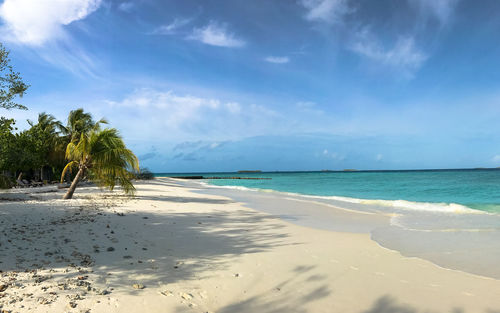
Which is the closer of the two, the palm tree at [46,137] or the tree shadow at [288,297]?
the tree shadow at [288,297]

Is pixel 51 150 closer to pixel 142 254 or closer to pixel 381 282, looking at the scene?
pixel 142 254

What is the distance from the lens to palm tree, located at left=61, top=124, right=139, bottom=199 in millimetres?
15992

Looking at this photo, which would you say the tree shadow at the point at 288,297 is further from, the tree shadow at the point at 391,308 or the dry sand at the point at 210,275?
the tree shadow at the point at 391,308

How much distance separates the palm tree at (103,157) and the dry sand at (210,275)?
25.8 feet

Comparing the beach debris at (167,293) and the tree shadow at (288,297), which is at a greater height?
the beach debris at (167,293)

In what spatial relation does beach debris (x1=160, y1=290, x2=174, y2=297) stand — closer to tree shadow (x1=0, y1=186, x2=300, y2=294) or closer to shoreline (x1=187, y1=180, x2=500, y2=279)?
tree shadow (x1=0, y1=186, x2=300, y2=294)

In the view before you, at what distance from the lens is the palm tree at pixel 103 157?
16.0 meters

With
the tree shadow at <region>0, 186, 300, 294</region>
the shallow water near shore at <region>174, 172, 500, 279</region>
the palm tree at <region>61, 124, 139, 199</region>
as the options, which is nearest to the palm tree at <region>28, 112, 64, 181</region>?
the palm tree at <region>61, 124, 139, 199</region>

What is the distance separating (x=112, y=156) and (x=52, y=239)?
1021cm

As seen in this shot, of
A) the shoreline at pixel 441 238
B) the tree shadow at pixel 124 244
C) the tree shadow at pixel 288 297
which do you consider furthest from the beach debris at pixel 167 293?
the shoreline at pixel 441 238

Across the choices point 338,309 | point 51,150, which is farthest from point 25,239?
point 51,150

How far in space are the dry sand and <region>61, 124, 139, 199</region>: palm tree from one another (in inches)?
310

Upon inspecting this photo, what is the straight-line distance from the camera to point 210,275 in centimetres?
523

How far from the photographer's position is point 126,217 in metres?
10.5
